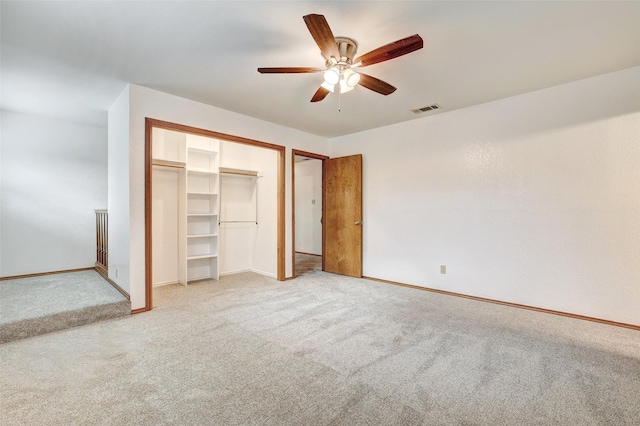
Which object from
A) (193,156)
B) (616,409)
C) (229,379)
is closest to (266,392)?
(229,379)

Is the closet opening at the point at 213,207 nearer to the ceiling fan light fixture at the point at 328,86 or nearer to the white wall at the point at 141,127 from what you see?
Answer: the white wall at the point at 141,127

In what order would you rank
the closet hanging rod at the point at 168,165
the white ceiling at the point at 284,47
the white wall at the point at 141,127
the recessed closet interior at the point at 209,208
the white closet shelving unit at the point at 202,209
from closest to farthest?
the white ceiling at the point at 284,47 < the white wall at the point at 141,127 < the closet hanging rod at the point at 168,165 < the recessed closet interior at the point at 209,208 < the white closet shelving unit at the point at 202,209

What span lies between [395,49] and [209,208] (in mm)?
3947

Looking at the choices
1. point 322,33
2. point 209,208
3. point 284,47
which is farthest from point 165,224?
point 322,33

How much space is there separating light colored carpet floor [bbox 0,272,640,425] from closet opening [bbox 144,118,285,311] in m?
1.55

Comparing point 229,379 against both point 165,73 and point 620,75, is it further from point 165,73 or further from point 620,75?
point 620,75

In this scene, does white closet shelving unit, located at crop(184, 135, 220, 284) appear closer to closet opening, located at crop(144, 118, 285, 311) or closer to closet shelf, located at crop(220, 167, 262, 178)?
closet opening, located at crop(144, 118, 285, 311)

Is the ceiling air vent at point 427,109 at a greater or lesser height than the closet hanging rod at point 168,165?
greater

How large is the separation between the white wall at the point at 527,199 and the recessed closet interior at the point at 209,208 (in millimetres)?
2145

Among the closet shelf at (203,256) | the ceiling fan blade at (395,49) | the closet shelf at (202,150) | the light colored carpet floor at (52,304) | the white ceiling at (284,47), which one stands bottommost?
the light colored carpet floor at (52,304)

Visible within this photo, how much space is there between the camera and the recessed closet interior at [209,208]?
4.42 m

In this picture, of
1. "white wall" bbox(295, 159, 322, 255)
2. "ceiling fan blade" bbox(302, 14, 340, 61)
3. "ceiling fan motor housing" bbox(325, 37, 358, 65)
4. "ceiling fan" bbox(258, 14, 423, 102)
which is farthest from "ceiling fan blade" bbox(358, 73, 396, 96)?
"white wall" bbox(295, 159, 322, 255)

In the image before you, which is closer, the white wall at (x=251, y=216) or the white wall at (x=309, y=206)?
the white wall at (x=251, y=216)

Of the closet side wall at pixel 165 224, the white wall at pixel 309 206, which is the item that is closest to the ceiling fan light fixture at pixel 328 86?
the closet side wall at pixel 165 224
